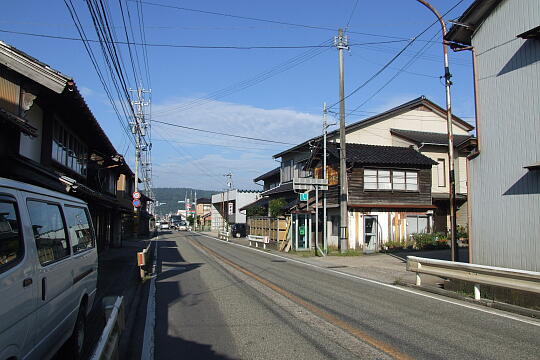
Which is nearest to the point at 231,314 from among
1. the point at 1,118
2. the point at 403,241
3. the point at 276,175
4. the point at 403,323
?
the point at 403,323

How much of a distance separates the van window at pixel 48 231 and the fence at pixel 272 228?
2413cm

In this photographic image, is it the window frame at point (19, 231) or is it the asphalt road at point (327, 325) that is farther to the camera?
the asphalt road at point (327, 325)

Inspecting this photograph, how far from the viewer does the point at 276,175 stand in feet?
150

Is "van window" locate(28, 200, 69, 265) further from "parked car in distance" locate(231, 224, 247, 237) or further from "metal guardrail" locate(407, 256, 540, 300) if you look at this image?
"parked car in distance" locate(231, 224, 247, 237)

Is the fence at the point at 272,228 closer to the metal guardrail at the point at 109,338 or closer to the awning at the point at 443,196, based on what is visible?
the awning at the point at 443,196

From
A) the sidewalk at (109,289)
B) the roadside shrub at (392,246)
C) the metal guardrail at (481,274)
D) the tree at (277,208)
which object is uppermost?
the tree at (277,208)

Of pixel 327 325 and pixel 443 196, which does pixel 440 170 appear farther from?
pixel 327 325

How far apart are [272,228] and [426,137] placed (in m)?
13.8

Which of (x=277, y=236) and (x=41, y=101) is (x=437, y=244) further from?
(x=41, y=101)

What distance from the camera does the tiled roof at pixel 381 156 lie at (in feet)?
88.0

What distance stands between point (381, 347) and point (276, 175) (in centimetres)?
3981

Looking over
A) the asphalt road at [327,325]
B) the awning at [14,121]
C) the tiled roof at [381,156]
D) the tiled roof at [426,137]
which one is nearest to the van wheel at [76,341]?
the asphalt road at [327,325]

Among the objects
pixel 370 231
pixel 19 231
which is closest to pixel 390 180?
pixel 370 231

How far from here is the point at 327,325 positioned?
7.40 metres
